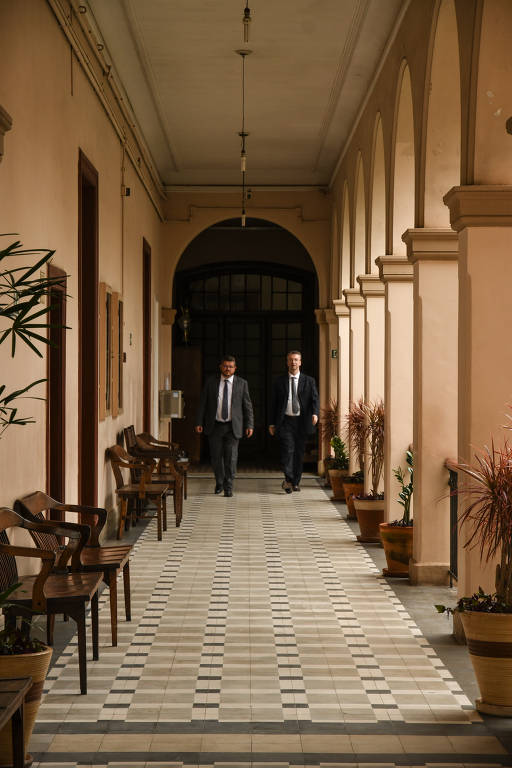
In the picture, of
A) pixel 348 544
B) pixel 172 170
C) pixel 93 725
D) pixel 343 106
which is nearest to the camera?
pixel 93 725

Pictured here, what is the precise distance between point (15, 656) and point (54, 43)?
475cm

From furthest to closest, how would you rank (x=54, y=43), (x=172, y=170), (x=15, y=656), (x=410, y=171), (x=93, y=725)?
1. (x=172, y=170)
2. (x=410, y=171)
3. (x=54, y=43)
4. (x=93, y=725)
5. (x=15, y=656)

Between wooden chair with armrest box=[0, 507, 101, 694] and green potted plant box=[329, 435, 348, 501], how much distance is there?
814cm

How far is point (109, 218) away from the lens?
10.6m

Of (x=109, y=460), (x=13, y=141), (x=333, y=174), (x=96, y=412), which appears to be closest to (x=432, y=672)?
(x=13, y=141)

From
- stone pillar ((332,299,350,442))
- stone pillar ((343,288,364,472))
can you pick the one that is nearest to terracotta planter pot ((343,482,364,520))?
stone pillar ((343,288,364,472))

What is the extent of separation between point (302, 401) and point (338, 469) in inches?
47.7

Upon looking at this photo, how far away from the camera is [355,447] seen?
39.1ft

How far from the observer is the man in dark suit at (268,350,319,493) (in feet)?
47.5

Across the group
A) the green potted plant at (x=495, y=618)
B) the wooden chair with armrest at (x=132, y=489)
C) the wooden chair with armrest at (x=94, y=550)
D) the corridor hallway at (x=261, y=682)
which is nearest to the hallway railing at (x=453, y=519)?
the corridor hallway at (x=261, y=682)

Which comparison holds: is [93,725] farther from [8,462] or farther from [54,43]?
[54,43]

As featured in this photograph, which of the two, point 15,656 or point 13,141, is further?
point 13,141

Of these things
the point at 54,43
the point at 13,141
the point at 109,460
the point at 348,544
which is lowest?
the point at 348,544

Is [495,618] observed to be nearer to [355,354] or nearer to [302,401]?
[355,354]
